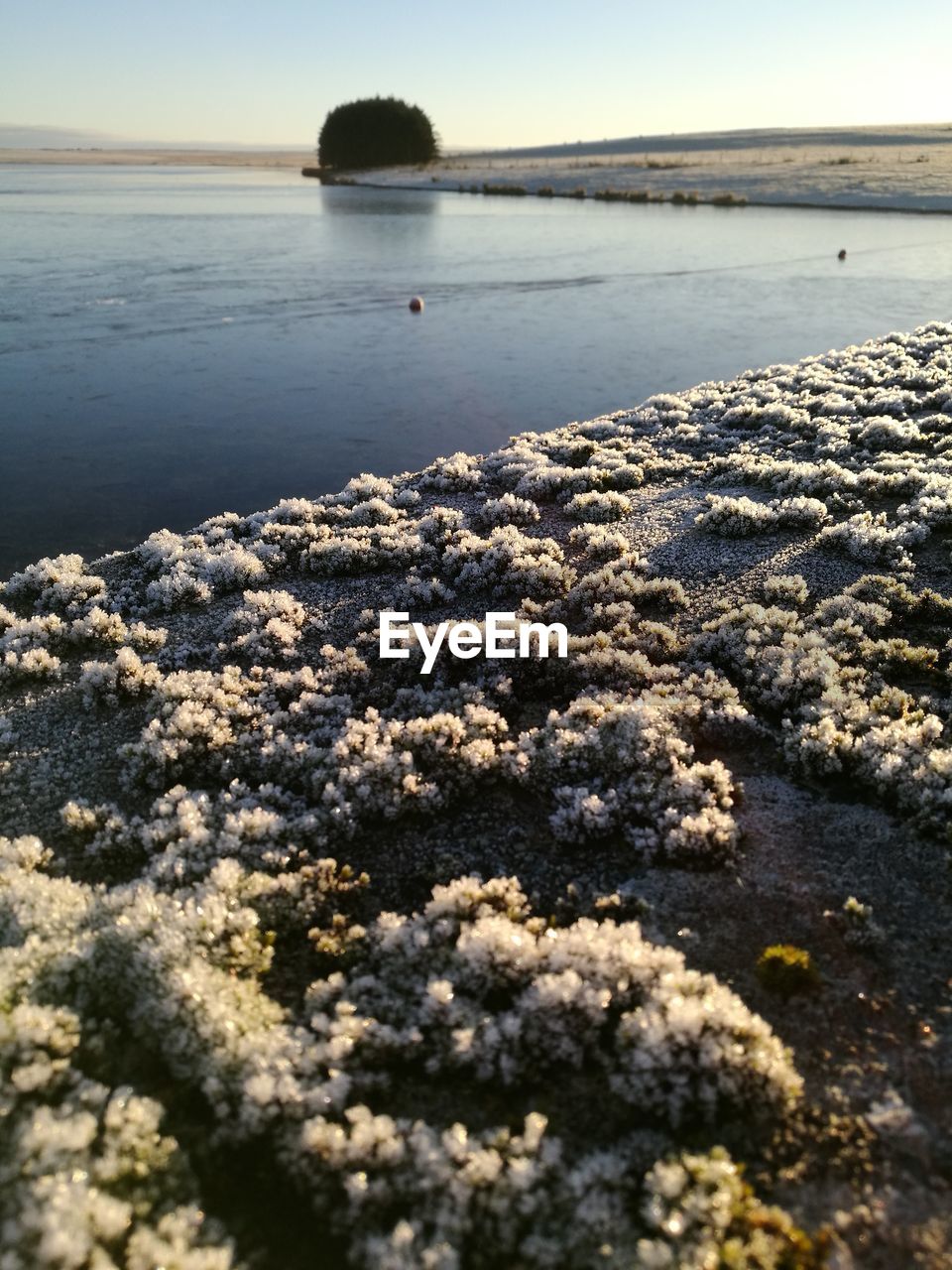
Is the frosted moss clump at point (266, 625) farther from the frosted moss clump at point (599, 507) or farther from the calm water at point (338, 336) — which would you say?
the frosted moss clump at point (599, 507)

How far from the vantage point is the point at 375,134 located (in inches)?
6988

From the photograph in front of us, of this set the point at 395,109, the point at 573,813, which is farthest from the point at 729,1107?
the point at 395,109

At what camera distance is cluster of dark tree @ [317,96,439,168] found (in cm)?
17612

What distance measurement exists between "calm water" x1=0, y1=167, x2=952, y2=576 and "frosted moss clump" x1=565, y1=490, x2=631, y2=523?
A: 23.8ft

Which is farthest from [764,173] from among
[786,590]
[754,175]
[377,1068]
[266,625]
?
[377,1068]

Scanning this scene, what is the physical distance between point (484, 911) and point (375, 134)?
669 feet

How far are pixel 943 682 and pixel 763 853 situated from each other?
474 cm

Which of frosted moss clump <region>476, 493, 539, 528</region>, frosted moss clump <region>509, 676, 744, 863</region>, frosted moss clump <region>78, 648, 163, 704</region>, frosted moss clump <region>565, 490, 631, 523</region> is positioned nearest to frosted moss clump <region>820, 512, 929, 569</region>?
frosted moss clump <region>565, 490, 631, 523</region>

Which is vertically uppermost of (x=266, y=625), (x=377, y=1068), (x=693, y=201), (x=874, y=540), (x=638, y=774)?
(x=693, y=201)

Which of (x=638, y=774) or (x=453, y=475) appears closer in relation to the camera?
(x=638, y=774)

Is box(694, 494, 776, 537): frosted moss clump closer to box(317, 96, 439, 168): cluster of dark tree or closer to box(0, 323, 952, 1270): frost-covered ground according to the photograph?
box(0, 323, 952, 1270): frost-covered ground

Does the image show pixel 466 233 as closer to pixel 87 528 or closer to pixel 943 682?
pixel 87 528

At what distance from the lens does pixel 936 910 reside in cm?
823

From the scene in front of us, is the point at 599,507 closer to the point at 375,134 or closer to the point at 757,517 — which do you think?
the point at 757,517
